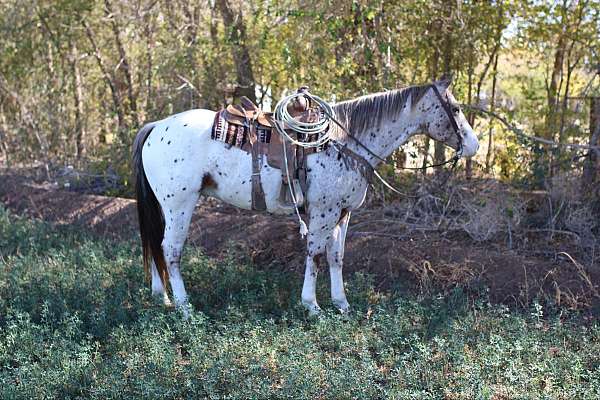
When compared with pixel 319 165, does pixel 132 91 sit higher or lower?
lower

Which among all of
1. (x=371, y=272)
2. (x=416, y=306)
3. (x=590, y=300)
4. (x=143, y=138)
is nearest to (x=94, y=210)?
(x=143, y=138)

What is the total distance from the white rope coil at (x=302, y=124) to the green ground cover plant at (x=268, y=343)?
1.32 m

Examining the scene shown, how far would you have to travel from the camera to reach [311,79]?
8.16 m

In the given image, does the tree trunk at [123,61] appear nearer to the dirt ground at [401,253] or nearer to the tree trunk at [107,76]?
the tree trunk at [107,76]

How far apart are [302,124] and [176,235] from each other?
4.60ft

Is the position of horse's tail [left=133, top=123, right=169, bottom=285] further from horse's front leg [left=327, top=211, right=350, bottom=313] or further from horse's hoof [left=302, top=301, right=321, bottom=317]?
horse's front leg [left=327, top=211, right=350, bottom=313]

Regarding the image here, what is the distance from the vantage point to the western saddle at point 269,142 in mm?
5270

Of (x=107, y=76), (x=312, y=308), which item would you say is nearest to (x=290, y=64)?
(x=312, y=308)

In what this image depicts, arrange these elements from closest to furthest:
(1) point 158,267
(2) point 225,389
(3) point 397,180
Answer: (2) point 225,389 < (1) point 158,267 < (3) point 397,180

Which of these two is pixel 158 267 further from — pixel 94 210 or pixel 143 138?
pixel 94 210

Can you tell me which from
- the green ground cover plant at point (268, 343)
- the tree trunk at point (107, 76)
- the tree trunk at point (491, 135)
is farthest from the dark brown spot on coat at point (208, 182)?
the tree trunk at point (107, 76)

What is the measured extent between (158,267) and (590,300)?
3552mm

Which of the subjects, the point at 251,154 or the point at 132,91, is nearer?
the point at 251,154

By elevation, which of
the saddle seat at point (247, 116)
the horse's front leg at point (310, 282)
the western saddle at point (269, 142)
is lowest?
the horse's front leg at point (310, 282)
